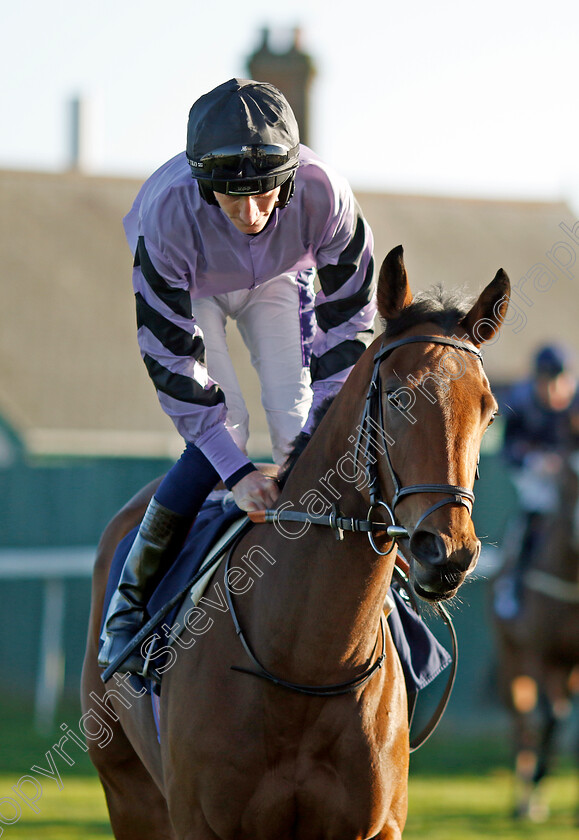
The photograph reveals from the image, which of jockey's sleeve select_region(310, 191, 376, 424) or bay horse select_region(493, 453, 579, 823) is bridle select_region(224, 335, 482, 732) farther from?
bay horse select_region(493, 453, 579, 823)

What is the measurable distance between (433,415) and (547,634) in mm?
6357

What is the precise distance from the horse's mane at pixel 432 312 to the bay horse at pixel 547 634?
225 inches

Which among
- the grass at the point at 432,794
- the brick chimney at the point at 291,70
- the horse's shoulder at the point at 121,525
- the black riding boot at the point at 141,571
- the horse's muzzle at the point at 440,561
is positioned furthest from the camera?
the brick chimney at the point at 291,70

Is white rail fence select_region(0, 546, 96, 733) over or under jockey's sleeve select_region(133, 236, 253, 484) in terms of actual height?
under

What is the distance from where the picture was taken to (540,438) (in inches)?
333

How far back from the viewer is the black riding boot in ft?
11.2

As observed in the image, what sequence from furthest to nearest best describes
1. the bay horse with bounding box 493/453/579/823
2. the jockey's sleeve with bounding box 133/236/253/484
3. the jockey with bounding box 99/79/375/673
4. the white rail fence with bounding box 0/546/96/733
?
1. the white rail fence with bounding box 0/546/96/733
2. the bay horse with bounding box 493/453/579/823
3. the jockey's sleeve with bounding box 133/236/253/484
4. the jockey with bounding box 99/79/375/673

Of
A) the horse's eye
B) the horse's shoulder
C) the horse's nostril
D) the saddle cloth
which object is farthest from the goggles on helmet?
the horse's shoulder

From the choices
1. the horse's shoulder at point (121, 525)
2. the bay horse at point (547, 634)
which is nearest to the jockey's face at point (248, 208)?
the horse's shoulder at point (121, 525)

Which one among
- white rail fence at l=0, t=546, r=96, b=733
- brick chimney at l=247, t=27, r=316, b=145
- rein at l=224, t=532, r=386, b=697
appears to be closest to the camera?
rein at l=224, t=532, r=386, b=697

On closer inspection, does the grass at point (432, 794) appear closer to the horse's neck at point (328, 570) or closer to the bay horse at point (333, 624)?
the bay horse at point (333, 624)

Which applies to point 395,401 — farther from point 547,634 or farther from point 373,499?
point 547,634

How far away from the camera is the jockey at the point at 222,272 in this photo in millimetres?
3020

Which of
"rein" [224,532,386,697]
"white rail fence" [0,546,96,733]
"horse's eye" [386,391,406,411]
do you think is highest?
"horse's eye" [386,391,406,411]
